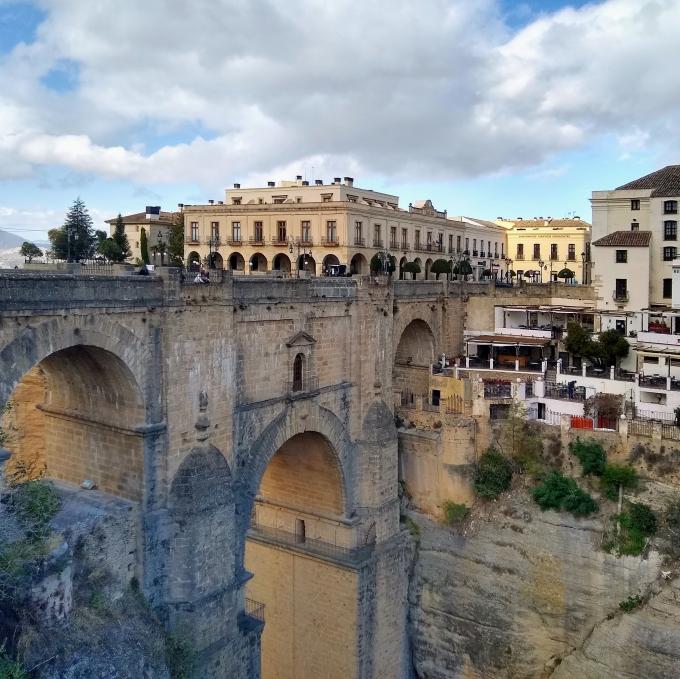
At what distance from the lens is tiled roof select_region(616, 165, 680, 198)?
31969 mm

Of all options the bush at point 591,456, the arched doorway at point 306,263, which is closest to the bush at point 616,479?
the bush at point 591,456

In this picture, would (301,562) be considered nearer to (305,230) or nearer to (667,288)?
(667,288)

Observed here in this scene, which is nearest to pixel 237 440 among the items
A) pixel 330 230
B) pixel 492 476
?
pixel 492 476

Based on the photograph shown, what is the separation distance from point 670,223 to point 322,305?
1860 cm

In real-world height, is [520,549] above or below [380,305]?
below

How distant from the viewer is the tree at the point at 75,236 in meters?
Answer: 35.9

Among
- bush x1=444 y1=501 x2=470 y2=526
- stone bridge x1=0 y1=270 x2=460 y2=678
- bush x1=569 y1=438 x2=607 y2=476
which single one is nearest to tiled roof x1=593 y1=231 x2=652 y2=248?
bush x1=569 y1=438 x2=607 y2=476

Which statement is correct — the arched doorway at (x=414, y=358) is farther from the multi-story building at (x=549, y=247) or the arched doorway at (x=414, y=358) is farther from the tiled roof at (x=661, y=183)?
the multi-story building at (x=549, y=247)

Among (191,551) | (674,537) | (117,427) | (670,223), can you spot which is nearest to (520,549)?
(674,537)

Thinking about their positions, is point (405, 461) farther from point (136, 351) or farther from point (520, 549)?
point (136, 351)

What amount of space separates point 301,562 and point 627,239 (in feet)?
64.3

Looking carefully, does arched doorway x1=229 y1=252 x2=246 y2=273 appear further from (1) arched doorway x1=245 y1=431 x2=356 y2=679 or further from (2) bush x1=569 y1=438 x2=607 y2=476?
(2) bush x1=569 y1=438 x2=607 y2=476

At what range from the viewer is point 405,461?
24.8 meters

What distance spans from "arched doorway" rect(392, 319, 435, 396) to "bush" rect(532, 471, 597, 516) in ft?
23.3
